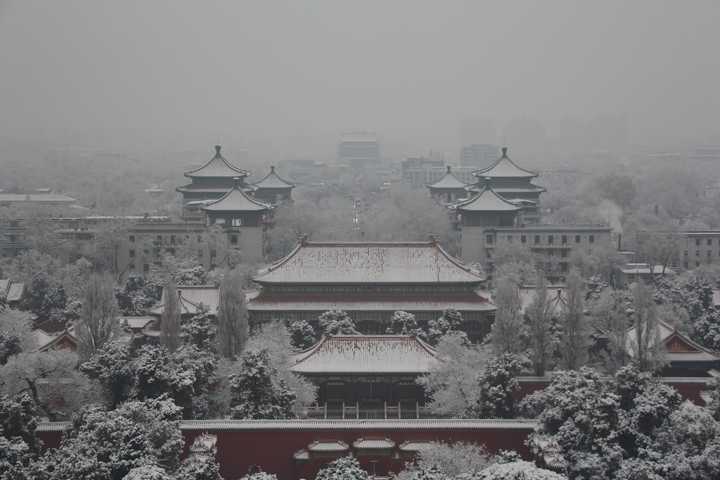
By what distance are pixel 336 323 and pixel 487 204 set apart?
19.3 meters

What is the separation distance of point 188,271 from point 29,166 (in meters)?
73.2

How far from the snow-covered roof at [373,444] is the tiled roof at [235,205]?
1065 inches

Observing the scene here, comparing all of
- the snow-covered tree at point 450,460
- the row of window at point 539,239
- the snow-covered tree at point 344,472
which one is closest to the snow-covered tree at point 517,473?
the snow-covered tree at point 450,460

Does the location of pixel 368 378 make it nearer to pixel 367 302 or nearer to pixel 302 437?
pixel 302 437

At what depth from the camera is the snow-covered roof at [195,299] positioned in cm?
3047

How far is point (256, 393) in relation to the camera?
20.8m

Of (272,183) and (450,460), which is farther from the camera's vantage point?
(272,183)

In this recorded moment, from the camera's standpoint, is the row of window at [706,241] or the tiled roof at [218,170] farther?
the tiled roof at [218,170]

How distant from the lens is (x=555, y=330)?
27.3 meters

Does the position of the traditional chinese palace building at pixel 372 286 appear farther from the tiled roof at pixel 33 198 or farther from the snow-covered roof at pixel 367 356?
the tiled roof at pixel 33 198

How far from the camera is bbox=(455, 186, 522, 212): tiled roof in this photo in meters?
44.9

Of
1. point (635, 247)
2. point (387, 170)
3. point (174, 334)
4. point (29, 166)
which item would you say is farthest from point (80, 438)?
point (387, 170)

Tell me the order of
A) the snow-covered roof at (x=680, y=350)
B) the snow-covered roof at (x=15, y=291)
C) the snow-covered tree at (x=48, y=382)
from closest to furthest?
the snow-covered tree at (x=48, y=382) < the snow-covered roof at (x=680, y=350) < the snow-covered roof at (x=15, y=291)

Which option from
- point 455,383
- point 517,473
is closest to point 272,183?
point 455,383
